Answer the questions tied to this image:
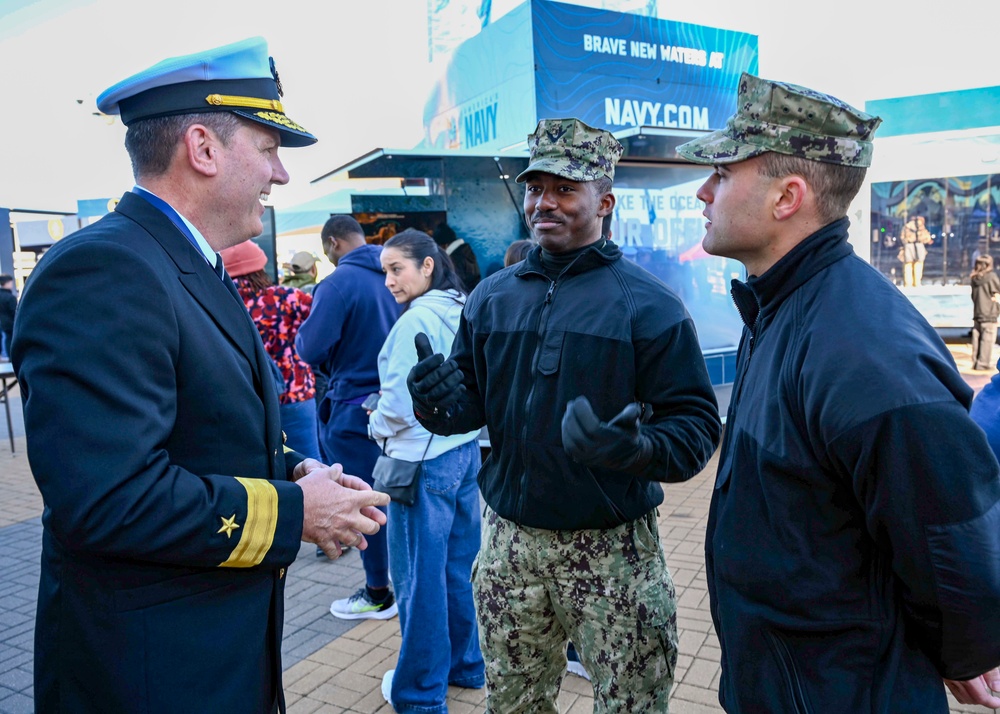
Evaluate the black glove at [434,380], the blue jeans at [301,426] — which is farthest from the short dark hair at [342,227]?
the black glove at [434,380]

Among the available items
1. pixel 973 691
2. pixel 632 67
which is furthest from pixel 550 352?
pixel 632 67

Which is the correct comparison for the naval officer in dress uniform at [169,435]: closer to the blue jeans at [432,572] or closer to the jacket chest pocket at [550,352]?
the jacket chest pocket at [550,352]

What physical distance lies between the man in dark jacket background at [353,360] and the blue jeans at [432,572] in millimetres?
945

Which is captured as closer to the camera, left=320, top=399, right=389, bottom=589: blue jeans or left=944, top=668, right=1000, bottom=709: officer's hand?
left=944, top=668, right=1000, bottom=709: officer's hand

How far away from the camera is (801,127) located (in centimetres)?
158

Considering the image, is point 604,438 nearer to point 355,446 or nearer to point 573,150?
point 573,150

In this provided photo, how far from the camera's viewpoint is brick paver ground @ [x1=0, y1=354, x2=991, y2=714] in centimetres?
325

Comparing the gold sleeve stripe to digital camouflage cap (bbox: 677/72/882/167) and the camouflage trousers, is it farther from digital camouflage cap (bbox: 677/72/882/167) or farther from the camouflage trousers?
digital camouflage cap (bbox: 677/72/882/167)

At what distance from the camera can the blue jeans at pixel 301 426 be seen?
4.68 m

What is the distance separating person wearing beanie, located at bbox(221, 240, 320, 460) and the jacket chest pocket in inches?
97.0

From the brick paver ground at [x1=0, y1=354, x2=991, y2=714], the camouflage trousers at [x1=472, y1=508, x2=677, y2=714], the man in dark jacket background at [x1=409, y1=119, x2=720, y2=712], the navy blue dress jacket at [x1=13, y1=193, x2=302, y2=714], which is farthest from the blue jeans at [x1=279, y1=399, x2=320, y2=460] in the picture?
the navy blue dress jacket at [x1=13, y1=193, x2=302, y2=714]

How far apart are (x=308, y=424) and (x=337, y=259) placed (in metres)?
1.26

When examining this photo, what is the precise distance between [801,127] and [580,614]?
1.49 m

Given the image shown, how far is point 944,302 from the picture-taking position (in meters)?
15.1
